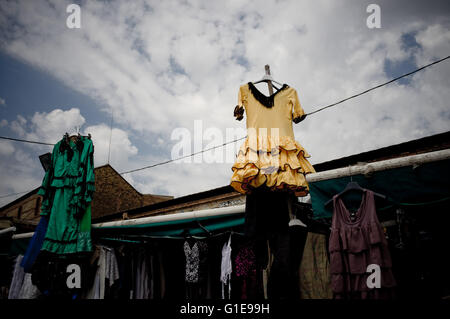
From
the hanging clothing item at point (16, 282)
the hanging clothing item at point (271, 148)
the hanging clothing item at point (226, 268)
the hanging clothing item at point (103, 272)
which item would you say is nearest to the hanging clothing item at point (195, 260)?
the hanging clothing item at point (226, 268)

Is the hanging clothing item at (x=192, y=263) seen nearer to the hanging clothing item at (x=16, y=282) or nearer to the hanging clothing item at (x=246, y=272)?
the hanging clothing item at (x=246, y=272)

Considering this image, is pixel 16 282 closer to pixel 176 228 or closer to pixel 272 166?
pixel 176 228

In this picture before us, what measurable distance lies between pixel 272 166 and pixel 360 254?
3.11 feet

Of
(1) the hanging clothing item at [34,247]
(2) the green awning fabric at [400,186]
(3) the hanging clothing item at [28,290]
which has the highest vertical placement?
(2) the green awning fabric at [400,186]

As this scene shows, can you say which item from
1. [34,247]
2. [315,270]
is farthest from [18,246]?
[315,270]

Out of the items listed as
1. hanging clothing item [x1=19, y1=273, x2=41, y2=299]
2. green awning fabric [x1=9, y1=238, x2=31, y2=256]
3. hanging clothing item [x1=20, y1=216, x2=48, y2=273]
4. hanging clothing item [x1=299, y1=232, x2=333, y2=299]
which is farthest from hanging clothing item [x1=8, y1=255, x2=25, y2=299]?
hanging clothing item [x1=299, y1=232, x2=333, y2=299]

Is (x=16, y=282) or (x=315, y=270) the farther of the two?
(x=16, y=282)

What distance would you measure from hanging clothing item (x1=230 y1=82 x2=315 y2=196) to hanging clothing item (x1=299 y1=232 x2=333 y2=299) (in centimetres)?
75

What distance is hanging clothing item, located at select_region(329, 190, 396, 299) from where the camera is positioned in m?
2.14

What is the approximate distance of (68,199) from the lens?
431 cm

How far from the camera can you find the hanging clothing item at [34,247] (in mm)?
4062

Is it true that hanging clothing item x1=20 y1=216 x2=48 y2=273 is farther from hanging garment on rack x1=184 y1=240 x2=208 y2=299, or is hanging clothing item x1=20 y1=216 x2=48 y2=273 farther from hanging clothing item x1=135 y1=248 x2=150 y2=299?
hanging garment on rack x1=184 y1=240 x2=208 y2=299

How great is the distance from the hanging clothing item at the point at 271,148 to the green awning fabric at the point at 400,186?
0.21m
